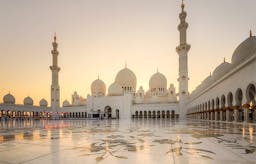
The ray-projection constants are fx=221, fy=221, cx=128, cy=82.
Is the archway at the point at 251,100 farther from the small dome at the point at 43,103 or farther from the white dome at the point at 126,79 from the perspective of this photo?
the small dome at the point at 43,103

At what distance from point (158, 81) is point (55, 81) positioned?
870 inches

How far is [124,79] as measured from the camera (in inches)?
1981

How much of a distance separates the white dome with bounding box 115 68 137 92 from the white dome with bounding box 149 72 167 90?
4352mm

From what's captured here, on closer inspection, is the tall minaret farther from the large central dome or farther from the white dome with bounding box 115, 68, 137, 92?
the white dome with bounding box 115, 68, 137, 92

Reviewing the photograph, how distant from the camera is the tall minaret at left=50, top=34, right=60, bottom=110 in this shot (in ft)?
149

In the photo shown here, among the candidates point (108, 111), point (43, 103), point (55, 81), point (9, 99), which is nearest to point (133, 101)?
point (108, 111)

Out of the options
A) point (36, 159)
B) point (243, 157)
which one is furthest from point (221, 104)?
point (36, 159)

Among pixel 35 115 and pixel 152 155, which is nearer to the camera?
pixel 152 155

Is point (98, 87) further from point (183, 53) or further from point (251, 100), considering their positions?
point (251, 100)

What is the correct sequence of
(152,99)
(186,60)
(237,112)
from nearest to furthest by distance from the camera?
(237,112), (186,60), (152,99)

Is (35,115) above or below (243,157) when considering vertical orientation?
below

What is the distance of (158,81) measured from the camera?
4859 centimetres

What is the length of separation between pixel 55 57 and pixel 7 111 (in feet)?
46.5

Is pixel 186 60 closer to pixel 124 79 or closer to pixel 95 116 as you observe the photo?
pixel 124 79
